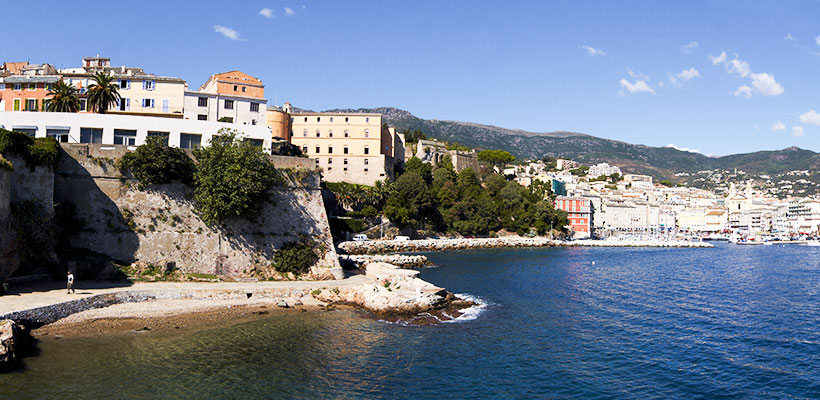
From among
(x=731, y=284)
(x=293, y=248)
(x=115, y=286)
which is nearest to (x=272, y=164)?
(x=293, y=248)

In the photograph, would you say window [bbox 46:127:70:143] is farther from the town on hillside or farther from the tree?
the tree

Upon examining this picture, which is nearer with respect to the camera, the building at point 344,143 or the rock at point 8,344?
the rock at point 8,344

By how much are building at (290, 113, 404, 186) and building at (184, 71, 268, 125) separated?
23.2m

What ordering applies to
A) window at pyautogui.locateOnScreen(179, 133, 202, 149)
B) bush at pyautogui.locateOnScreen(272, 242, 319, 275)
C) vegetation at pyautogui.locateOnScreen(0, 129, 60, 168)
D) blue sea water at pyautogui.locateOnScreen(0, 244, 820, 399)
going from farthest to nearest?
window at pyautogui.locateOnScreen(179, 133, 202, 149) → bush at pyautogui.locateOnScreen(272, 242, 319, 275) → vegetation at pyautogui.locateOnScreen(0, 129, 60, 168) → blue sea water at pyautogui.locateOnScreen(0, 244, 820, 399)

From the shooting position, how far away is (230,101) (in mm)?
46219

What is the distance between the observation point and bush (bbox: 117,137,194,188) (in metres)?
27.1

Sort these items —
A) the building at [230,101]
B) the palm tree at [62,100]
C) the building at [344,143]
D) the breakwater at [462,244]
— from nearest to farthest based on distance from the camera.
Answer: the palm tree at [62,100]
the building at [230,101]
the breakwater at [462,244]
the building at [344,143]

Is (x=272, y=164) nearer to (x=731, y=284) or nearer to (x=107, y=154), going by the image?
(x=107, y=154)

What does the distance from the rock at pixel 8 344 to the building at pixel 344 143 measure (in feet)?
186

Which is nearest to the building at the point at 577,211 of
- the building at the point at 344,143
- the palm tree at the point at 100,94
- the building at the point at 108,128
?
the building at the point at 344,143

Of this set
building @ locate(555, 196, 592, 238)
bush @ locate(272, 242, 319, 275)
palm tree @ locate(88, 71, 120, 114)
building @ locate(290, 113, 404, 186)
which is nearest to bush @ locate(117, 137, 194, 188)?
bush @ locate(272, 242, 319, 275)

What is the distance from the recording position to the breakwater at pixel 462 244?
56250mm

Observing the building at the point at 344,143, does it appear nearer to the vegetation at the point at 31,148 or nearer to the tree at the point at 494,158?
the tree at the point at 494,158

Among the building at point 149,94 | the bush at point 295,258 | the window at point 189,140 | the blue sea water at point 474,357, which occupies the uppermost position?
the building at point 149,94
